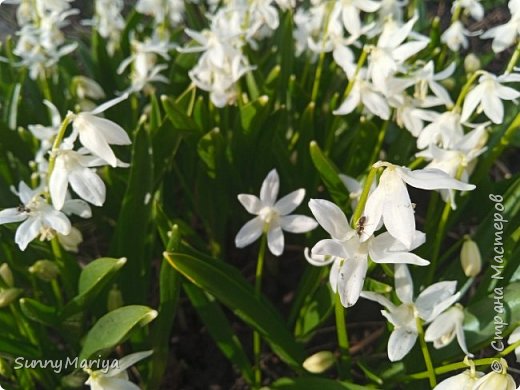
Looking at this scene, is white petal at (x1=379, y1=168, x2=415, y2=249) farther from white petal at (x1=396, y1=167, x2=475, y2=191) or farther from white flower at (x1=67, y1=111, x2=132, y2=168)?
white flower at (x1=67, y1=111, x2=132, y2=168)

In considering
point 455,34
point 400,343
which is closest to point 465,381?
point 400,343

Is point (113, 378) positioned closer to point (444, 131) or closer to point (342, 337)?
point (342, 337)

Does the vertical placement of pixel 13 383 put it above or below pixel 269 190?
below

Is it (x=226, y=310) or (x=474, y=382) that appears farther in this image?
(x=226, y=310)

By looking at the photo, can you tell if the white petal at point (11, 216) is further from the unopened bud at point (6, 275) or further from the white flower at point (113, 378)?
the white flower at point (113, 378)

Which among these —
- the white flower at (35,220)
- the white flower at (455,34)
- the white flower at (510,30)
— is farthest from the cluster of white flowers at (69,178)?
the white flower at (455,34)

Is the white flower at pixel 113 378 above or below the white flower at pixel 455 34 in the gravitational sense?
below

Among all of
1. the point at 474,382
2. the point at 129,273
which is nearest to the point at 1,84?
the point at 129,273

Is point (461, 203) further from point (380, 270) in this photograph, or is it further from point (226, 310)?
point (226, 310)

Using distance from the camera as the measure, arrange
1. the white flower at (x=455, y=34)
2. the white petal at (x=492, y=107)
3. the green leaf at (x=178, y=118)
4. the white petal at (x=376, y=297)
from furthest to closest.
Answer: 1. the white flower at (x=455, y=34)
2. the green leaf at (x=178, y=118)
3. the white petal at (x=492, y=107)
4. the white petal at (x=376, y=297)
